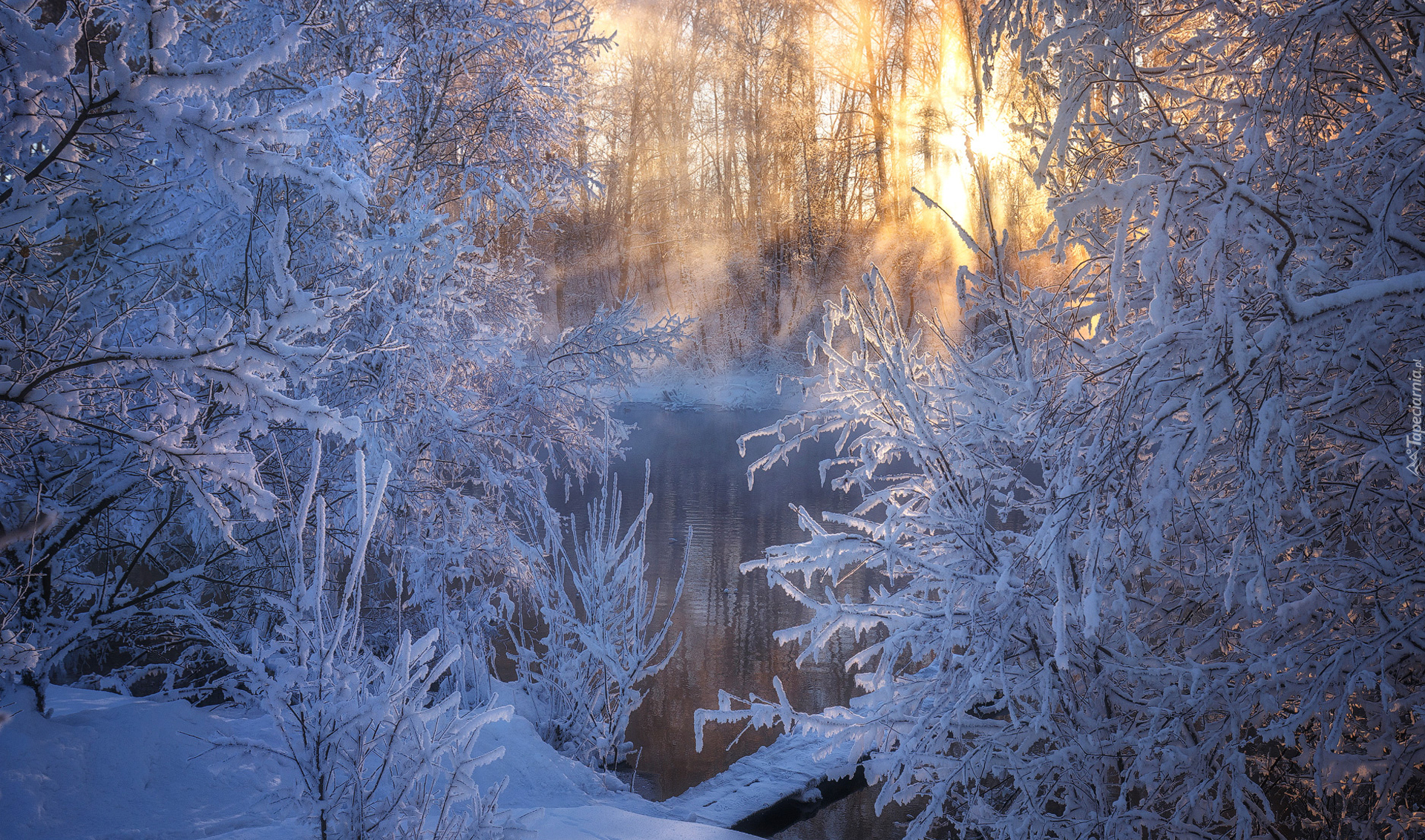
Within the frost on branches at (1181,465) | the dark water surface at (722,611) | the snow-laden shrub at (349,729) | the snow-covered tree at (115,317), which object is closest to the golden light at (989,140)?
the frost on branches at (1181,465)

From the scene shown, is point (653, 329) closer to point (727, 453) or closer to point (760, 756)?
point (760, 756)

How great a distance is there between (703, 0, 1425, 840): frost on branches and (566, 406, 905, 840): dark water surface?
324cm

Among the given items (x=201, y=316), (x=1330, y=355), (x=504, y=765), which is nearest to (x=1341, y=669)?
(x=1330, y=355)

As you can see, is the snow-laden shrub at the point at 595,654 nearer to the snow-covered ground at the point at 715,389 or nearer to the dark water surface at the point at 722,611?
the dark water surface at the point at 722,611

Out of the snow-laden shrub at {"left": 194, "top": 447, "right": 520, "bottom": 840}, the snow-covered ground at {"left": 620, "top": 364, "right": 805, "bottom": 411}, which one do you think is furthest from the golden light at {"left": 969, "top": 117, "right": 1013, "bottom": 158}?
the snow-covered ground at {"left": 620, "top": 364, "right": 805, "bottom": 411}

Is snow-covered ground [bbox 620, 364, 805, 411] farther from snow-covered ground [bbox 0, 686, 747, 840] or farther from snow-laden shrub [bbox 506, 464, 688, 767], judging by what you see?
snow-covered ground [bbox 0, 686, 747, 840]

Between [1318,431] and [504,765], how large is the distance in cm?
452

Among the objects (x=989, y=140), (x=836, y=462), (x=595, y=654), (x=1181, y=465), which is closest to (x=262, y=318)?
(x=836, y=462)

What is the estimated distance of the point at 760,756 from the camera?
718 centimetres

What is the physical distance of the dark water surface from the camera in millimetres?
7328

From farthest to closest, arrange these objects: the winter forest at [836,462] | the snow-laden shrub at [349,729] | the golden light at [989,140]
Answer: the golden light at [989,140]
the winter forest at [836,462]
the snow-laden shrub at [349,729]

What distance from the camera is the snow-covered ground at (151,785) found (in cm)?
303

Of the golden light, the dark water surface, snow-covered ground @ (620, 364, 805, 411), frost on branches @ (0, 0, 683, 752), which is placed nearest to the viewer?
frost on branches @ (0, 0, 683, 752)

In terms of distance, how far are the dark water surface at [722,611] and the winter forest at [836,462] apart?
151 mm
